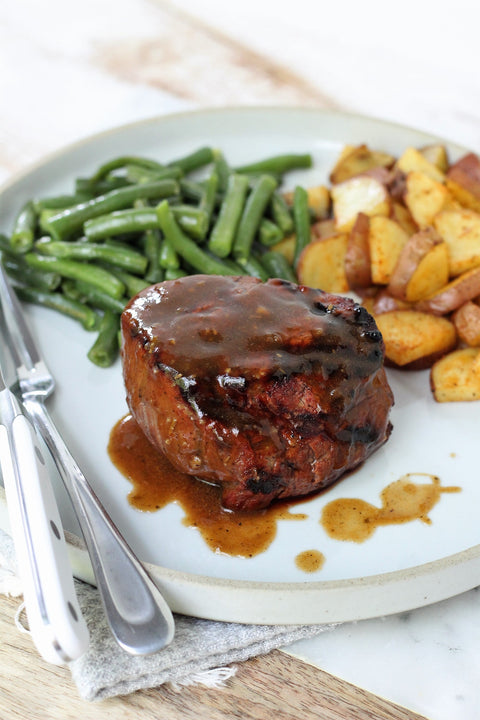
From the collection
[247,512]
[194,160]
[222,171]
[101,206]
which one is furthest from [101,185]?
[247,512]

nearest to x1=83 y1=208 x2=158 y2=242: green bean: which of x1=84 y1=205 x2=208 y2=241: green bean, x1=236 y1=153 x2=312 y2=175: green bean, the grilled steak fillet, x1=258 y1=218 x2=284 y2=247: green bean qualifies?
x1=84 y1=205 x2=208 y2=241: green bean

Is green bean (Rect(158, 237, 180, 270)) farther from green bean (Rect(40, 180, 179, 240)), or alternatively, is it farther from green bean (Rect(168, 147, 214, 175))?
green bean (Rect(168, 147, 214, 175))

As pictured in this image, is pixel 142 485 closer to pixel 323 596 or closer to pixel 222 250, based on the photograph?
pixel 323 596

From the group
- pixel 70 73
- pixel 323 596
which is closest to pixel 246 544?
pixel 323 596

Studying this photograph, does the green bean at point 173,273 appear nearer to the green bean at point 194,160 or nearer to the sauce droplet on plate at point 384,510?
the green bean at point 194,160

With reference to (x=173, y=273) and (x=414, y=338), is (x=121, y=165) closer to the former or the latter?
(x=173, y=273)

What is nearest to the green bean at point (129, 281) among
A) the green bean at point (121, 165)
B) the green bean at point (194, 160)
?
the green bean at point (121, 165)
